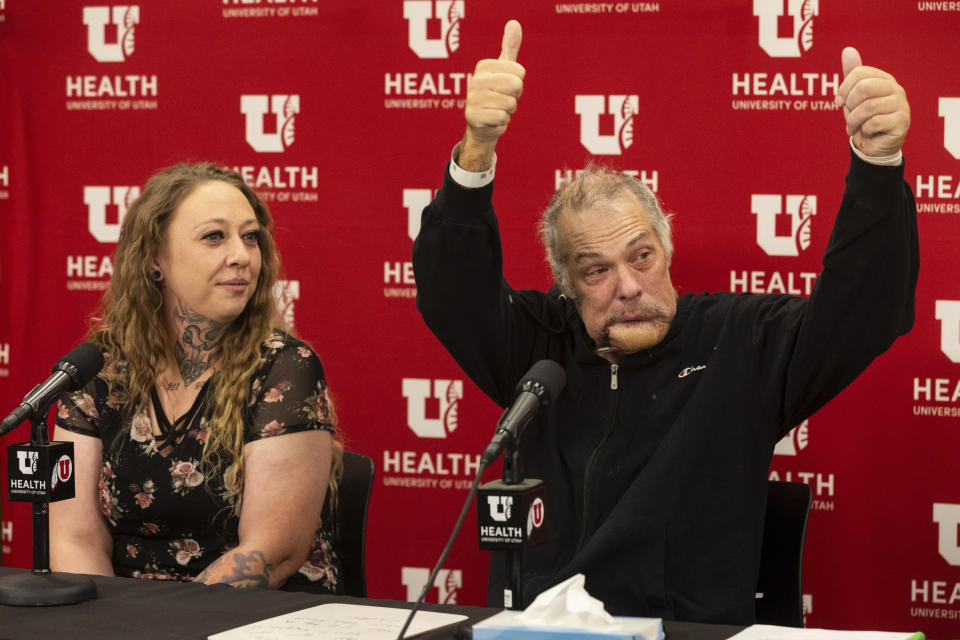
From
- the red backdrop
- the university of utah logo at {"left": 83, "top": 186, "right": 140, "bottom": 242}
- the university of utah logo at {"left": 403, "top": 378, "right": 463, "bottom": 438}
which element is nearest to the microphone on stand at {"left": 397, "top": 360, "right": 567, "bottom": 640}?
the red backdrop

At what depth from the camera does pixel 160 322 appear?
275 centimetres

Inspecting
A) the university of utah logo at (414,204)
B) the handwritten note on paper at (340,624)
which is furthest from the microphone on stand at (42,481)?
the university of utah logo at (414,204)

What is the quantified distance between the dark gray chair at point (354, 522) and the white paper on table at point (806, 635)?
4.30 ft

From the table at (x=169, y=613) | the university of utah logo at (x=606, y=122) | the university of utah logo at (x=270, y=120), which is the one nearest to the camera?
the table at (x=169, y=613)

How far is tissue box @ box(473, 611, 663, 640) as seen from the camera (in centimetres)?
142

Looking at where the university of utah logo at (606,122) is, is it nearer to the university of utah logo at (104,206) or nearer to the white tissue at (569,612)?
the university of utah logo at (104,206)

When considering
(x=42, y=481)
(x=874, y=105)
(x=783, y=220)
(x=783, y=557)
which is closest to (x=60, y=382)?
(x=42, y=481)

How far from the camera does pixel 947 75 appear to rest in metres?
2.93

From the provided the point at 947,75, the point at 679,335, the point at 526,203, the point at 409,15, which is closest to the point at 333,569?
the point at 679,335

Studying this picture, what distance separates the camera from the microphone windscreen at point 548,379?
1.53m

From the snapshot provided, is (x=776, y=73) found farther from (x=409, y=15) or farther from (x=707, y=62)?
(x=409, y=15)

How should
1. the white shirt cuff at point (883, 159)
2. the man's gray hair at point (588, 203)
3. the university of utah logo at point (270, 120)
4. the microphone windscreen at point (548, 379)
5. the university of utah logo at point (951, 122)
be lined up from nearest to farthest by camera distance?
the microphone windscreen at point (548, 379) → the white shirt cuff at point (883, 159) → the man's gray hair at point (588, 203) → the university of utah logo at point (951, 122) → the university of utah logo at point (270, 120)

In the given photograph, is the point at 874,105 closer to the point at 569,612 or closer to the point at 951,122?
the point at 569,612

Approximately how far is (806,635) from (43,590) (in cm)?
121
